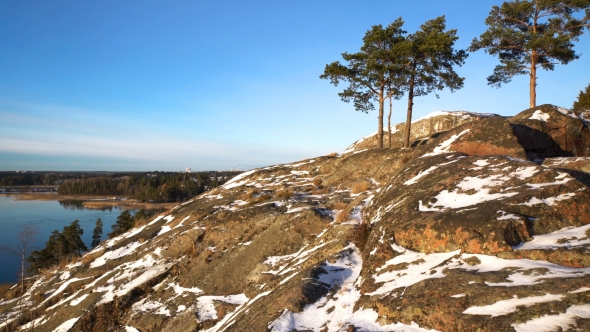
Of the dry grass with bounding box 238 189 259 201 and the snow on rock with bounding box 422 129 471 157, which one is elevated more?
the snow on rock with bounding box 422 129 471 157

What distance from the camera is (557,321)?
11.4 ft

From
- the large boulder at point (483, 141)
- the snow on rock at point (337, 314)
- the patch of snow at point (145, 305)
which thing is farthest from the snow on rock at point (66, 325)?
the large boulder at point (483, 141)

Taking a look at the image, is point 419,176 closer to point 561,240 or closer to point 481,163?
point 481,163

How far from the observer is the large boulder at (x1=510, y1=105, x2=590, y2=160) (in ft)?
40.9

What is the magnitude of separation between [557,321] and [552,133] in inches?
474

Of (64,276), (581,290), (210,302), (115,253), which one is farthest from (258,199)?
(581,290)

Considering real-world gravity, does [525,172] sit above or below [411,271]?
above

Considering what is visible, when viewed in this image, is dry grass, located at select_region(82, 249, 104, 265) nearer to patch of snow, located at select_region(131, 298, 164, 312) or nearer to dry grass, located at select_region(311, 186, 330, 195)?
patch of snow, located at select_region(131, 298, 164, 312)

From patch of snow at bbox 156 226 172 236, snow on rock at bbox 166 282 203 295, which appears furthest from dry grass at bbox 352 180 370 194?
patch of snow at bbox 156 226 172 236

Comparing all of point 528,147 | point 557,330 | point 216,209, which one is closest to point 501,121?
point 528,147

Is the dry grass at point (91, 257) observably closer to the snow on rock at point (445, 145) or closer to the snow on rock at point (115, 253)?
the snow on rock at point (115, 253)

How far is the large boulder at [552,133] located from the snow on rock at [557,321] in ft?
32.9

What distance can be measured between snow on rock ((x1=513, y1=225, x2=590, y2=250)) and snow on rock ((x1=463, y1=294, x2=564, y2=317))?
1.51 metres

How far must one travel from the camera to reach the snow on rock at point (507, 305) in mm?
3861
